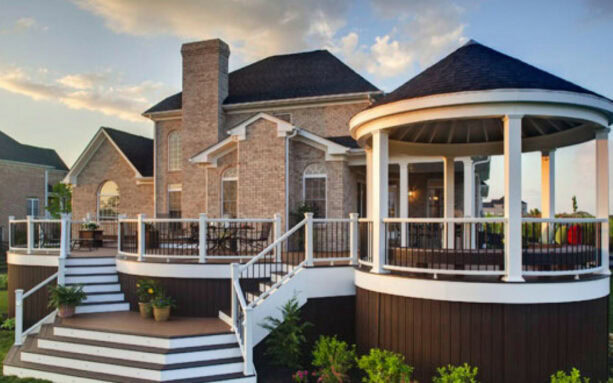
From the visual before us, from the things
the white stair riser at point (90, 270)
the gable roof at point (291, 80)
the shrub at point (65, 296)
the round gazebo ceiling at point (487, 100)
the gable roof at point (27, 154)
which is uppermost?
the gable roof at point (291, 80)

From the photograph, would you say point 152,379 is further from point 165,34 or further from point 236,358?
point 165,34

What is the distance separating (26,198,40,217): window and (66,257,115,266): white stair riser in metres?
26.5

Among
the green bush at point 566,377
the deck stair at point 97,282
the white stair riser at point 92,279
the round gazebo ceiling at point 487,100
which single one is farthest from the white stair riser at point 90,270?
the green bush at point 566,377

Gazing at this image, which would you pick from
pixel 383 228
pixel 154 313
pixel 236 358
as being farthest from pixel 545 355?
pixel 154 313

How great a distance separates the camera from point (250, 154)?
15023mm

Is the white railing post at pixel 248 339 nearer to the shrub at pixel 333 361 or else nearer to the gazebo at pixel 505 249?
the shrub at pixel 333 361

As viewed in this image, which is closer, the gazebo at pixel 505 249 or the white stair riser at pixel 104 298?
the gazebo at pixel 505 249

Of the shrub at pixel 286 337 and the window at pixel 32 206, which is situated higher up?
the window at pixel 32 206

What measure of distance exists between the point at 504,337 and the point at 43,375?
765 cm

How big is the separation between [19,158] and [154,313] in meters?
30.1

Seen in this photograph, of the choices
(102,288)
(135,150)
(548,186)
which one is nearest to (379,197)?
(548,186)

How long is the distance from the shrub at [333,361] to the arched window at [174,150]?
1446 cm

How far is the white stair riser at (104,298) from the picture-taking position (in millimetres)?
10734

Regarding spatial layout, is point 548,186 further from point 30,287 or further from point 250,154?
point 30,287
